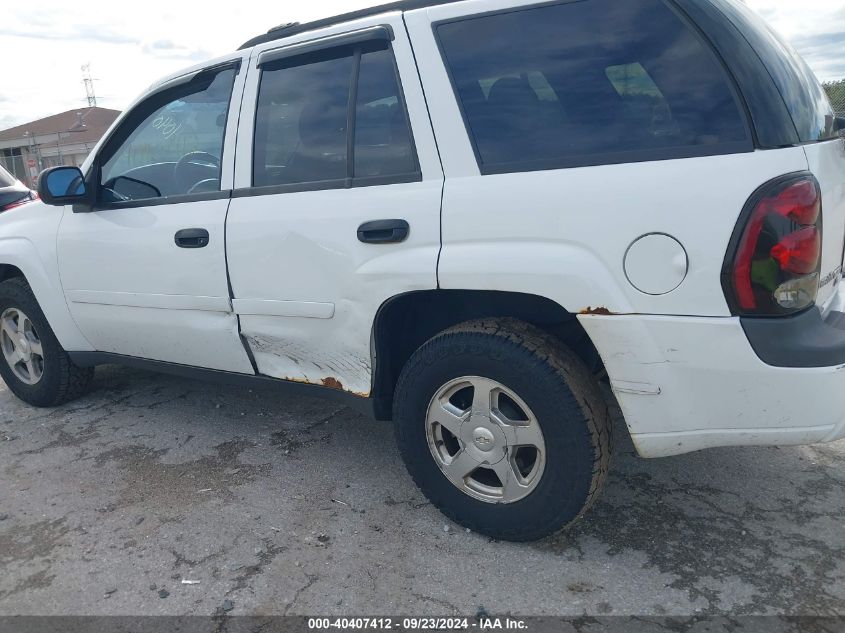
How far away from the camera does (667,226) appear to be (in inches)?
79.0

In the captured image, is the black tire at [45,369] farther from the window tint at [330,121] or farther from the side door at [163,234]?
the window tint at [330,121]

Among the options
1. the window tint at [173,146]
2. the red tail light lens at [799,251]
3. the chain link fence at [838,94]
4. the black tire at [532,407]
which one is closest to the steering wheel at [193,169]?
the window tint at [173,146]

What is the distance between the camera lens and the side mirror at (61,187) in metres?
3.49

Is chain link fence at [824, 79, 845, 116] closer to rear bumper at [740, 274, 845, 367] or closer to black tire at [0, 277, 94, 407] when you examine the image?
rear bumper at [740, 274, 845, 367]

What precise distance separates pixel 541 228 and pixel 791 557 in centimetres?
147

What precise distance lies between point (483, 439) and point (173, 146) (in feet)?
7.13

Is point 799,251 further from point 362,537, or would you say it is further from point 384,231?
point 362,537

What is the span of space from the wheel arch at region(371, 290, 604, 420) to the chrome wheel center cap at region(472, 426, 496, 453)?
441 millimetres

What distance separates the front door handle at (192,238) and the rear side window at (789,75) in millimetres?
2213

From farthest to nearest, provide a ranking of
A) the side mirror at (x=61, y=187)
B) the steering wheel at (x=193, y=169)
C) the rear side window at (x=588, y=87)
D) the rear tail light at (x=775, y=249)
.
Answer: the side mirror at (x=61, y=187) → the steering wheel at (x=193, y=169) → the rear side window at (x=588, y=87) → the rear tail light at (x=775, y=249)

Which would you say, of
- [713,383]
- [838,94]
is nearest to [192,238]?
[713,383]

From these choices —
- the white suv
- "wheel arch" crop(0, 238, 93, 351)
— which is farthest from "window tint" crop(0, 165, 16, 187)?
→ the white suv

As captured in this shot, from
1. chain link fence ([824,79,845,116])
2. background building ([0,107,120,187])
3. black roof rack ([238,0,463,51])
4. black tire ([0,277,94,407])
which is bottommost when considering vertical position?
black tire ([0,277,94,407])

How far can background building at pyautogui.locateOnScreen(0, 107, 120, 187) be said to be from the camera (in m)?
38.1
